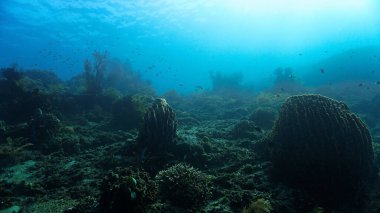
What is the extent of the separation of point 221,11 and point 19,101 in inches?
1844

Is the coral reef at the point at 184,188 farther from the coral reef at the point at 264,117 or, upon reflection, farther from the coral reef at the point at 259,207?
the coral reef at the point at 264,117

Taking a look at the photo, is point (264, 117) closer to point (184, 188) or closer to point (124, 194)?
point (184, 188)

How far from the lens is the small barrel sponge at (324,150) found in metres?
6.74

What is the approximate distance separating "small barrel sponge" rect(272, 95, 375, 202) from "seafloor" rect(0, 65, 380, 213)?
0.32 m

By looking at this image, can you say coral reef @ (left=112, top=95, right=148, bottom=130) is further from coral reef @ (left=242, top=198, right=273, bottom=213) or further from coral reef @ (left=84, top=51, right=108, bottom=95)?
coral reef @ (left=242, top=198, right=273, bottom=213)

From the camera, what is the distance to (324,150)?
6.88 meters

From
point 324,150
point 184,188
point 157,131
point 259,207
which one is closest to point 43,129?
point 157,131

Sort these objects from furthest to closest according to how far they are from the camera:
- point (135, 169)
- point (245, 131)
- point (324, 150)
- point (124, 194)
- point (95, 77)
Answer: point (95, 77)
point (245, 131)
point (135, 169)
point (324, 150)
point (124, 194)

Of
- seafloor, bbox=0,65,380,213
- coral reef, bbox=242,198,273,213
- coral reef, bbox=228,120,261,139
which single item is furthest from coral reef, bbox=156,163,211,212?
coral reef, bbox=228,120,261,139

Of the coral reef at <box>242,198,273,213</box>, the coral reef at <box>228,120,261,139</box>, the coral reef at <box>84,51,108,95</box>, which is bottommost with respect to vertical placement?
the coral reef at <box>242,198,273,213</box>

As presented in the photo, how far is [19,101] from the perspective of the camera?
14.5 m

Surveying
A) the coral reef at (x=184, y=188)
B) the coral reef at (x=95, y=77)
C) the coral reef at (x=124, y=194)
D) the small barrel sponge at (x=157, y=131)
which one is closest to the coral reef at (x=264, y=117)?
the small barrel sponge at (x=157, y=131)

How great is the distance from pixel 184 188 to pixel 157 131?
328cm

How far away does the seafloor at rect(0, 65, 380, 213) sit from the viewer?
5766 mm
